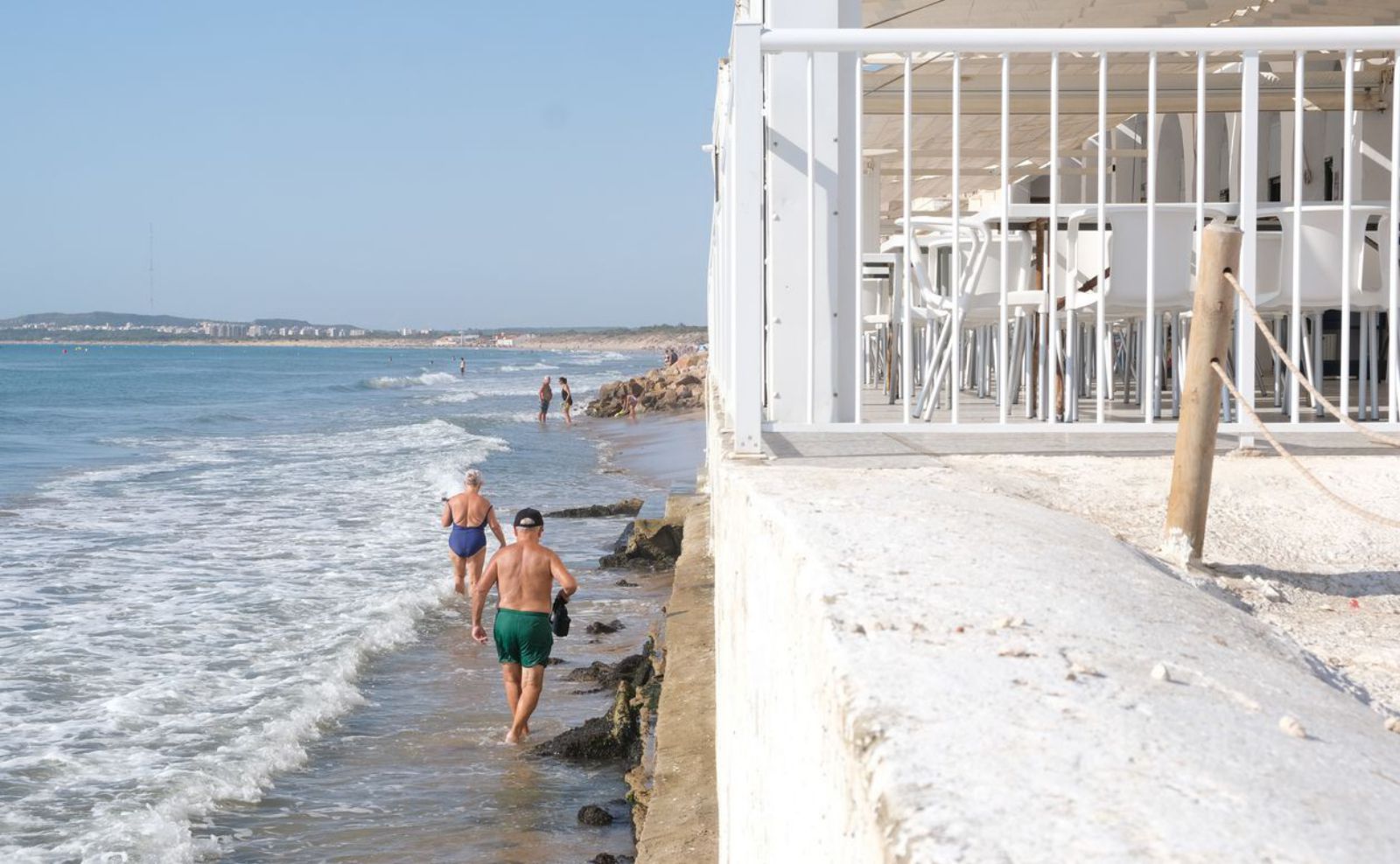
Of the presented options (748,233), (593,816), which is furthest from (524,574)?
(748,233)

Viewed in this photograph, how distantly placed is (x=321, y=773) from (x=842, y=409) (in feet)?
16.5

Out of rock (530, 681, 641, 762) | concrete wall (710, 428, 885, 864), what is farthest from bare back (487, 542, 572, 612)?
concrete wall (710, 428, 885, 864)

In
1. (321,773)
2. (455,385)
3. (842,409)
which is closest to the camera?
(842,409)

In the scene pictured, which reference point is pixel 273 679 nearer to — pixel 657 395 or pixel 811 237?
pixel 811 237

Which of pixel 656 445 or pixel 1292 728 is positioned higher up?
pixel 1292 728

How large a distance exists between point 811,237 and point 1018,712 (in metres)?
3.16

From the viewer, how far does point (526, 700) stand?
30.5 ft

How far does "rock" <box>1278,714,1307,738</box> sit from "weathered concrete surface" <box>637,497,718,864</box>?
3015mm

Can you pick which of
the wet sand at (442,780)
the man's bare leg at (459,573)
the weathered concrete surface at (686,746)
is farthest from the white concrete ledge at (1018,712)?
the man's bare leg at (459,573)

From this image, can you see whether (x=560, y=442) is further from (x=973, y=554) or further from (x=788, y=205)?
(x=973, y=554)

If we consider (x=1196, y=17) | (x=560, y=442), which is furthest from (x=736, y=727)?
(x=560, y=442)

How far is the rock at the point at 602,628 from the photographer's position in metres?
12.4

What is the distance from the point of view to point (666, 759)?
Answer: 17.6 feet

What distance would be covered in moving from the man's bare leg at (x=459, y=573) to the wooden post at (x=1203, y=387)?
37.2 ft
